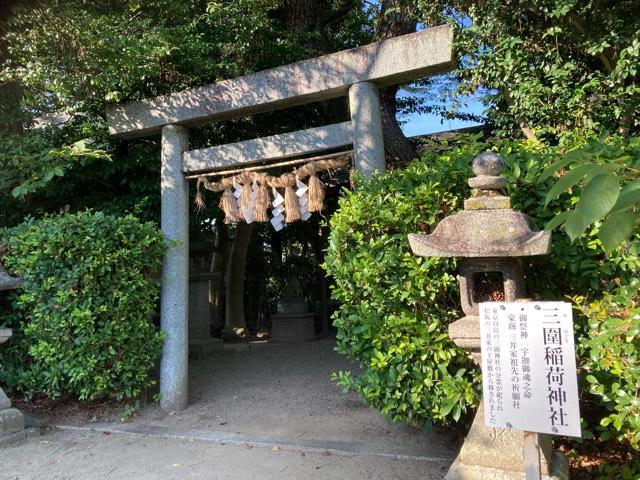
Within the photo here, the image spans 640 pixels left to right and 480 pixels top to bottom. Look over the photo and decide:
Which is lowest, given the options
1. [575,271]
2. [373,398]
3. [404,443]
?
[404,443]

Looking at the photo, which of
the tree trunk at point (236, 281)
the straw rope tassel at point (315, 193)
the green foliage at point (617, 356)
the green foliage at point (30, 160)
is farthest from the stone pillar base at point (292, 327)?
the green foliage at point (617, 356)

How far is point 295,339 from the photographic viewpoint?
11562 mm

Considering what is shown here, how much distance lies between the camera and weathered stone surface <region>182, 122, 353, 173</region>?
511cm

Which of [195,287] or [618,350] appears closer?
[618,350]

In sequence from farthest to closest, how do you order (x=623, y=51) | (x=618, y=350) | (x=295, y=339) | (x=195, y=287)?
(x=295, y=339) < (x=195, y=287) < (x=623, y=51) < (x=618, y=350)

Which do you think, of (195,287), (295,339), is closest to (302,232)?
(295,339)

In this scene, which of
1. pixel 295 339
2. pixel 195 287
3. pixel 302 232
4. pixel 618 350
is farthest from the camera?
pixel 302 232

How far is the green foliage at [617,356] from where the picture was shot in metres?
2.77

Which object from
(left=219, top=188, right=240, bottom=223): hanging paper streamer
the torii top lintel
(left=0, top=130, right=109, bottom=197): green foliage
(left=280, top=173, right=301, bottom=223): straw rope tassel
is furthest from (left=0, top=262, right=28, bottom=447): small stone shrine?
(left=280, top=173, right=301, bottom=223): straw rope tassel

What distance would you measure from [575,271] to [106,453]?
416cm

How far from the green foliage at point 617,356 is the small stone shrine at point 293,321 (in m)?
8.81

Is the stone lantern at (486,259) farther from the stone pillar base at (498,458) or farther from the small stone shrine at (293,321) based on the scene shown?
the small stone shrine at (293,321)

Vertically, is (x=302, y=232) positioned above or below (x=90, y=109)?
below

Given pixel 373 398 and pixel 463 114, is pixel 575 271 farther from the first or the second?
pixel 463 114
